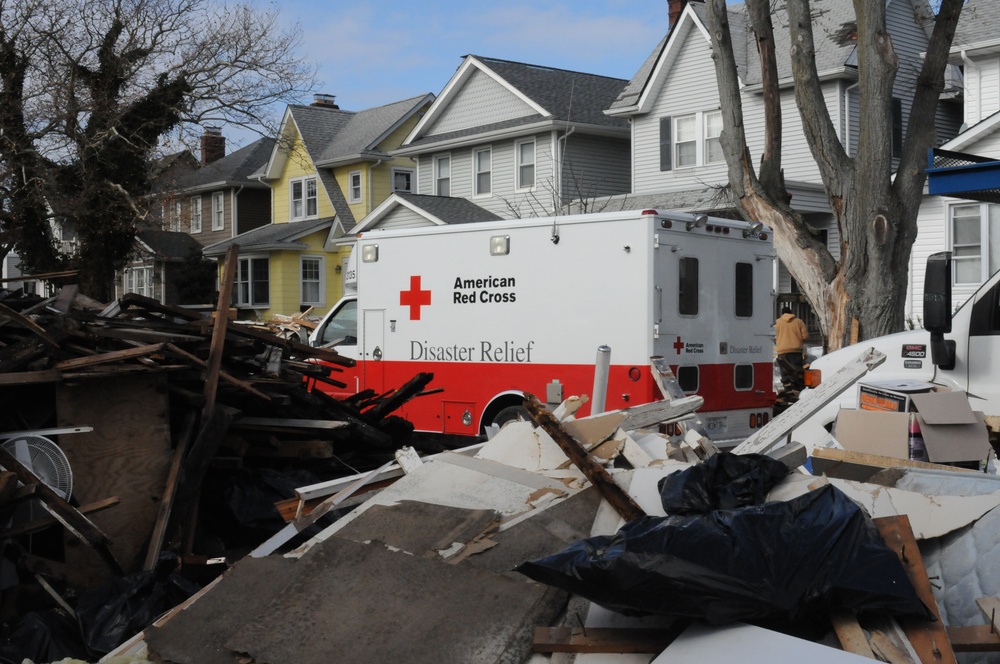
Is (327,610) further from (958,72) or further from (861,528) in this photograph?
(958,72)

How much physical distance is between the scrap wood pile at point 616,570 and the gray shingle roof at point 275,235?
32.2 m

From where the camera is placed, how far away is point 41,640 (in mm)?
5668

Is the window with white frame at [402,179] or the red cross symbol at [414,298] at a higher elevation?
the window with white frame at [402,179]

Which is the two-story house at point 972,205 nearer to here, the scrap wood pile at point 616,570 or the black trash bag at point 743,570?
the scrap wood pile at point 616,570

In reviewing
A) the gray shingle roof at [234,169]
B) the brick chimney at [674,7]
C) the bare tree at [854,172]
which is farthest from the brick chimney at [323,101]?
the bare tree at [854,172]

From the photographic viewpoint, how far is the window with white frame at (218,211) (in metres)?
44.9

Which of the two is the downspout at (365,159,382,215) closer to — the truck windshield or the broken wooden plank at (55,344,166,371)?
the truck windshield

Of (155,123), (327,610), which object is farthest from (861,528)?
(155,123)

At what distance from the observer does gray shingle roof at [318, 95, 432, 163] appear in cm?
3741

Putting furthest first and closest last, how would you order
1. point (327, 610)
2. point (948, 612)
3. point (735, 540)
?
point (327, 610) < point (948, 612) < point (735, 540)

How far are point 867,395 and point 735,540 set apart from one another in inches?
175

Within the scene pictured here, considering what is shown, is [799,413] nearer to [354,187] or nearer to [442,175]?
[442,175]

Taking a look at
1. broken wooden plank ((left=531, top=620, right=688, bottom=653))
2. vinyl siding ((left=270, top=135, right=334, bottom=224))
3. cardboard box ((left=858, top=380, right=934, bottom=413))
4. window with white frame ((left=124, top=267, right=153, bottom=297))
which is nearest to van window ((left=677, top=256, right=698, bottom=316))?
cardboard box ((left=858, top=380, right=934, bottom=413))

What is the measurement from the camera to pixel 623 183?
3180cm
